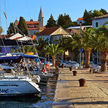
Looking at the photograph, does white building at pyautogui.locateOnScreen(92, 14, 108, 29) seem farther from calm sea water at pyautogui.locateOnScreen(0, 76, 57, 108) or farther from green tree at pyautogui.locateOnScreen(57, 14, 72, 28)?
calm sea water at pyautogui.locateOnScreen(0, 76, 57, 108)

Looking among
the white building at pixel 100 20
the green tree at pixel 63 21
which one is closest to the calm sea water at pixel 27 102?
the white building at pixel 100 20

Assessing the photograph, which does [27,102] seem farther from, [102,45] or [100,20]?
[100,20]

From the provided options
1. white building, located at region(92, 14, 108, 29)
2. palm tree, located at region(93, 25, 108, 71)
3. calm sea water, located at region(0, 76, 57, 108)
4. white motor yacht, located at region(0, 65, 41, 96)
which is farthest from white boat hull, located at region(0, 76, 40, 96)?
white building, located at region(92, 14, 108, 29)

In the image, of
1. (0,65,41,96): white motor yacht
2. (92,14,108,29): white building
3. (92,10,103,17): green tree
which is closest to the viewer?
(0,65,41,96): white motor yacht

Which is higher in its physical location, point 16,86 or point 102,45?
point 102,45

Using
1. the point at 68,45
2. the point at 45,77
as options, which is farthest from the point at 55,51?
the point at 45,77

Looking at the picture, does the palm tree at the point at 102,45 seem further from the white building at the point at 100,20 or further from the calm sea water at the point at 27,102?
the white building at the point at 100,20

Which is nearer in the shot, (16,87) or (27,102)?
(27,102)

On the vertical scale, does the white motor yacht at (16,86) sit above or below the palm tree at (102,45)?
below

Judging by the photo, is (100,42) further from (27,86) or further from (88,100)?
(88,100)

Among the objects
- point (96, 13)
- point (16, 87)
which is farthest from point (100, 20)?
point (16, 87)

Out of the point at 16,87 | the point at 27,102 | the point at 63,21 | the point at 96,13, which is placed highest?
the point at 96,13

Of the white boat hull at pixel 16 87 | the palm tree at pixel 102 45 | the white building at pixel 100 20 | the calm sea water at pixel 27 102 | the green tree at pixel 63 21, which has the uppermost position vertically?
the green tree at pixel 63 21

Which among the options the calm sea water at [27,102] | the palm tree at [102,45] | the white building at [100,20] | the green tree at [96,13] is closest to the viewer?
the calm sea water at [27,102]
